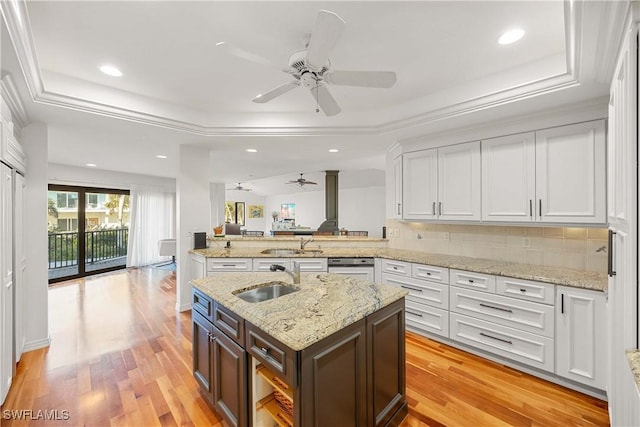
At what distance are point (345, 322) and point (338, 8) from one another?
6.08 ft

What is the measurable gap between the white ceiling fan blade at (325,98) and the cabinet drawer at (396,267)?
76.5 inches

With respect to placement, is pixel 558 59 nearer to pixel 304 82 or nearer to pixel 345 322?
pixel 304 82

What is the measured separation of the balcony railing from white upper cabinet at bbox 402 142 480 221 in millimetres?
6705

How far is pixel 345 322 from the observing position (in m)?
1.37

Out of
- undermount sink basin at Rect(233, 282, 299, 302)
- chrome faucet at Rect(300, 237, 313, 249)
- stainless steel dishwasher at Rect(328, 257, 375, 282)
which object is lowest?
stainless steel dishwasher at Rect(328, 257, 375, 282)

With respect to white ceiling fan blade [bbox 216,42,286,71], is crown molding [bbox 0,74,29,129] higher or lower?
higher

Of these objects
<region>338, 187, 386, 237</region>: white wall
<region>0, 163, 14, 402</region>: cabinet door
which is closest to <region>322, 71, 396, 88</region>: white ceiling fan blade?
<region>0, 163, 14, 402</region>: cabinet door

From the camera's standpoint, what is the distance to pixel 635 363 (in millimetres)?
929

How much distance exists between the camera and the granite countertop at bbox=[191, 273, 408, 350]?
4.16ft

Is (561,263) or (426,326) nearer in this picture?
(561,263)

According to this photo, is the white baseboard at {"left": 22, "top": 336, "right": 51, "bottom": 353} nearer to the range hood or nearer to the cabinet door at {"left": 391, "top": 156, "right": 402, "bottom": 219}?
the cabinet door at {"left": 391, "top": 156, "right": 402, "bottom": 219}

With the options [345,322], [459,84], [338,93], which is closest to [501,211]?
[459,84]

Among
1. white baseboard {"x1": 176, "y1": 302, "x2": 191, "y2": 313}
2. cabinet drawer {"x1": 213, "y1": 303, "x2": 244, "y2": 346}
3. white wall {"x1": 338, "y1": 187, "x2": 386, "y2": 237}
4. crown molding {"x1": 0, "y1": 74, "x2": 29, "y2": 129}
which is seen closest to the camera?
cabinet drawer {"x1": 213, "y1": 303, "x2": 244, "y2": 346}

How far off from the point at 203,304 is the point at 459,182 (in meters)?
2.84
